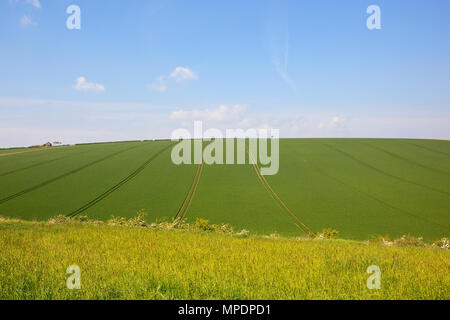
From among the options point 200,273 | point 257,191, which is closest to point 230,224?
point 257,191

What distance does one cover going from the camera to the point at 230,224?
22422 millimetres

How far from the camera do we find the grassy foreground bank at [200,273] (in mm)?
4527

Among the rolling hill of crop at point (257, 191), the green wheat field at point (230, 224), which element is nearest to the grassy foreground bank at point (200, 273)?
the green wheat field at point (230, 224)

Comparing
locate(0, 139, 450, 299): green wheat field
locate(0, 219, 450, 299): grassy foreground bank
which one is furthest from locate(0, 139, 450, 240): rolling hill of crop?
locate(0, 219, 450, 299): grassy foreground bank

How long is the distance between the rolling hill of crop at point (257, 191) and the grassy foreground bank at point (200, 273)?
48.8 feet

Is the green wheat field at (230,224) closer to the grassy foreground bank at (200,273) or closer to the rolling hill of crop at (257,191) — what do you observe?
the grassy foreground bank at (200,273)

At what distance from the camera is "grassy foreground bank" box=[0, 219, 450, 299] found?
453 centimetres

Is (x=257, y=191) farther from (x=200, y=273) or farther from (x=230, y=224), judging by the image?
(x=200, y=273)

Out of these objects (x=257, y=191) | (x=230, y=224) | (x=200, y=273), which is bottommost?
(x=230, y=224)

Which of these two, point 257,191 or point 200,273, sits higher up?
point 200,273

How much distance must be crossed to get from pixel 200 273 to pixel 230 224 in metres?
17.4
